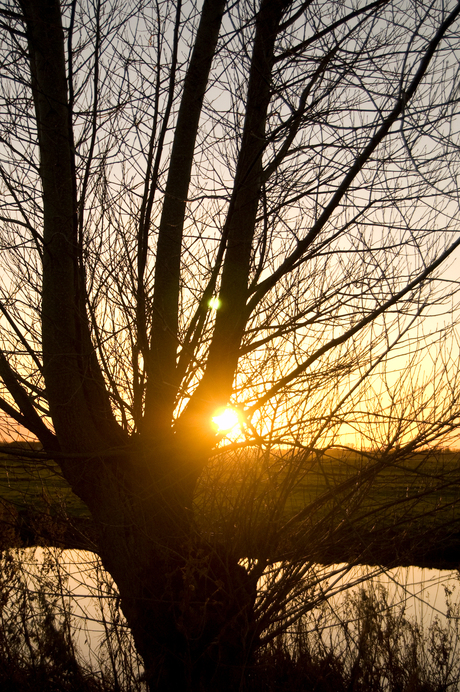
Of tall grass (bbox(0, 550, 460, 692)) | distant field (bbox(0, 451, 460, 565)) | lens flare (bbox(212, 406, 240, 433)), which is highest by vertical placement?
lens flare (bbox(212, 406, 240, 433))

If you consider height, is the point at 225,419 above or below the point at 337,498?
above

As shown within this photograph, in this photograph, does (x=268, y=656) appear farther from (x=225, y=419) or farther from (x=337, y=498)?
(x=225, y=419)

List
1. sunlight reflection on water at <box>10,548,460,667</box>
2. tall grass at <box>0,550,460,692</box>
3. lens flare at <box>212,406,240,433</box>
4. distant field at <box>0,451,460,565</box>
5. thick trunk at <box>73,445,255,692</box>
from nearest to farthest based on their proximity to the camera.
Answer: lens flare at <box>212,406,240,433</box>, thick trunk at <box>73,445,255,692</box>, distant field at <box>0,451,460,565</box>, tall grass at <box>0,550,460,692</box>, sunlight reflection on water at <box>10,548,460,667</box>

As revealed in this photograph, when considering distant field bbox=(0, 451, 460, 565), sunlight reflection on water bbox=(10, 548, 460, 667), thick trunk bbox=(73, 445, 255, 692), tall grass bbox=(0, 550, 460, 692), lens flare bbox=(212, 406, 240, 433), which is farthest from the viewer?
sunlight reflection on water bbox=(10, 548, 460, 667)

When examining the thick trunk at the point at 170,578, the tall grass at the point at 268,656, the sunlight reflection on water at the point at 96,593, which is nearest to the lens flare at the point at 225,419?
the thick trunk at the point at 170,578

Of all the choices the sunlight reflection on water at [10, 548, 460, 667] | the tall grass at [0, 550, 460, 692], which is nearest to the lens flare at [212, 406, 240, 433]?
the tall grass at [0, 550, 460, 692]

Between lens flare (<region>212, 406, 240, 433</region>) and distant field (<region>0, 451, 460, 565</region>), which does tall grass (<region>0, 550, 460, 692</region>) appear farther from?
lens flare (<region>212, 406, 240, 433</region>)

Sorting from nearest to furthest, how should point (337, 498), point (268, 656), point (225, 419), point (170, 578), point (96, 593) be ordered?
point (225, 419) → point (170, 578) → point (337, 498) → point (268, 656) → point (96, 593)

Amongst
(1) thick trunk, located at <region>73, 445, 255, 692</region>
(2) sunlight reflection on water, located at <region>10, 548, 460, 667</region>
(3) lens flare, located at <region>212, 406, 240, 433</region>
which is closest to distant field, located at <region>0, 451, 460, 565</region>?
(1) thick trunk, located at <region>73, 445, 255, 692</region>

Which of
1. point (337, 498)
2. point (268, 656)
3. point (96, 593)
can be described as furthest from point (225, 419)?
point (96, 593)

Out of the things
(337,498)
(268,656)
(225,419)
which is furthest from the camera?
(268,656)

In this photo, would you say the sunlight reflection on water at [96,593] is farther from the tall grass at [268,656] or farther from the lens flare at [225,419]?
the lens flare at [225,419]

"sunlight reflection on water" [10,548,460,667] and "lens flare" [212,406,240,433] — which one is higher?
"lens flare" [212,406,240,433]

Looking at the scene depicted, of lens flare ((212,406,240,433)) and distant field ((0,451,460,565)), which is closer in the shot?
lens flare ((212,406,240,433))
